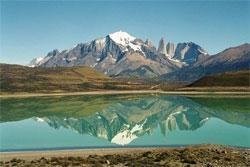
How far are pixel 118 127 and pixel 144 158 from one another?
38.3m

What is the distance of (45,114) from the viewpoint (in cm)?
9619

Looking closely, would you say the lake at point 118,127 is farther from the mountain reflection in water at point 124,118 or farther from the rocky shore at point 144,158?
the rocky shore at point 144,158

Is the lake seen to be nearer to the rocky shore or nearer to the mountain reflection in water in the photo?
the mountain reflection in water

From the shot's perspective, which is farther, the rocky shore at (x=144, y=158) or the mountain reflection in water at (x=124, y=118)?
the mountain reflection in water at (x=124, y=118)

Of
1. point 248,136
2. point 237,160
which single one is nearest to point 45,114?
point 248,136

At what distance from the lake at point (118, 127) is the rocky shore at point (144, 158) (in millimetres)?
9705

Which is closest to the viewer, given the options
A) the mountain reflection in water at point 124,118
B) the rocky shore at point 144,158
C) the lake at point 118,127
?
the rocky shore at point 144,158

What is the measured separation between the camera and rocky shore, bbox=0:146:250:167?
118ft

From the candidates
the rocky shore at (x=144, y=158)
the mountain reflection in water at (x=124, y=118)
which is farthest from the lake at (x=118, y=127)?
the rocky shore at (x=144, y=158)

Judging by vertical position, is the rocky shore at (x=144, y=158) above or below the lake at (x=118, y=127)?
below

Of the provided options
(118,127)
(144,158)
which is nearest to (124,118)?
(118,127)

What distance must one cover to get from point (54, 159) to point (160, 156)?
9.10 m

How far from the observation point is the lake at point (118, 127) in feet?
182

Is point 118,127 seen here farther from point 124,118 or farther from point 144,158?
point 144,158
